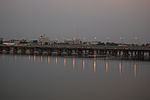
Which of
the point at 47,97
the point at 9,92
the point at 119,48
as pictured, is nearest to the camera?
the point at 47,97

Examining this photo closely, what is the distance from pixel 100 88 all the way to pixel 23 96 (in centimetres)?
693

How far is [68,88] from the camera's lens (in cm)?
2472

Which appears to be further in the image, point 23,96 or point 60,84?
point 60,84

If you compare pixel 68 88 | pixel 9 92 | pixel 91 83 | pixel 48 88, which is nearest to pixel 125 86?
pixel 91 83

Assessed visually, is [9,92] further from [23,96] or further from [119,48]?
[119,48]

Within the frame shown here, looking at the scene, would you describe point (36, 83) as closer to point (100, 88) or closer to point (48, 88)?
point (48, 88)

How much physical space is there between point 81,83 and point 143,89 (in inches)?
222

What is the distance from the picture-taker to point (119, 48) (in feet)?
292

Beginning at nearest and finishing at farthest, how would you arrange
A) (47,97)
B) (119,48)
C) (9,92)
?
1. (47,97)
2. (9,92)
3. (119,48)

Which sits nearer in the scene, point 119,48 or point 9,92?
point 9,92

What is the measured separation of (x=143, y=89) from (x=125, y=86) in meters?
1.91

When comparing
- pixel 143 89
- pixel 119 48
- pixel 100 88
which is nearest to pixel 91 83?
pixel 100 88

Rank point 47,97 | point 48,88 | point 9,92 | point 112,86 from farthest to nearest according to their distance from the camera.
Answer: point 112,86, point 48,88, point 9,92, point 47,97

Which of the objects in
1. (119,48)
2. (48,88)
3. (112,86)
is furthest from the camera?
(119,48)
